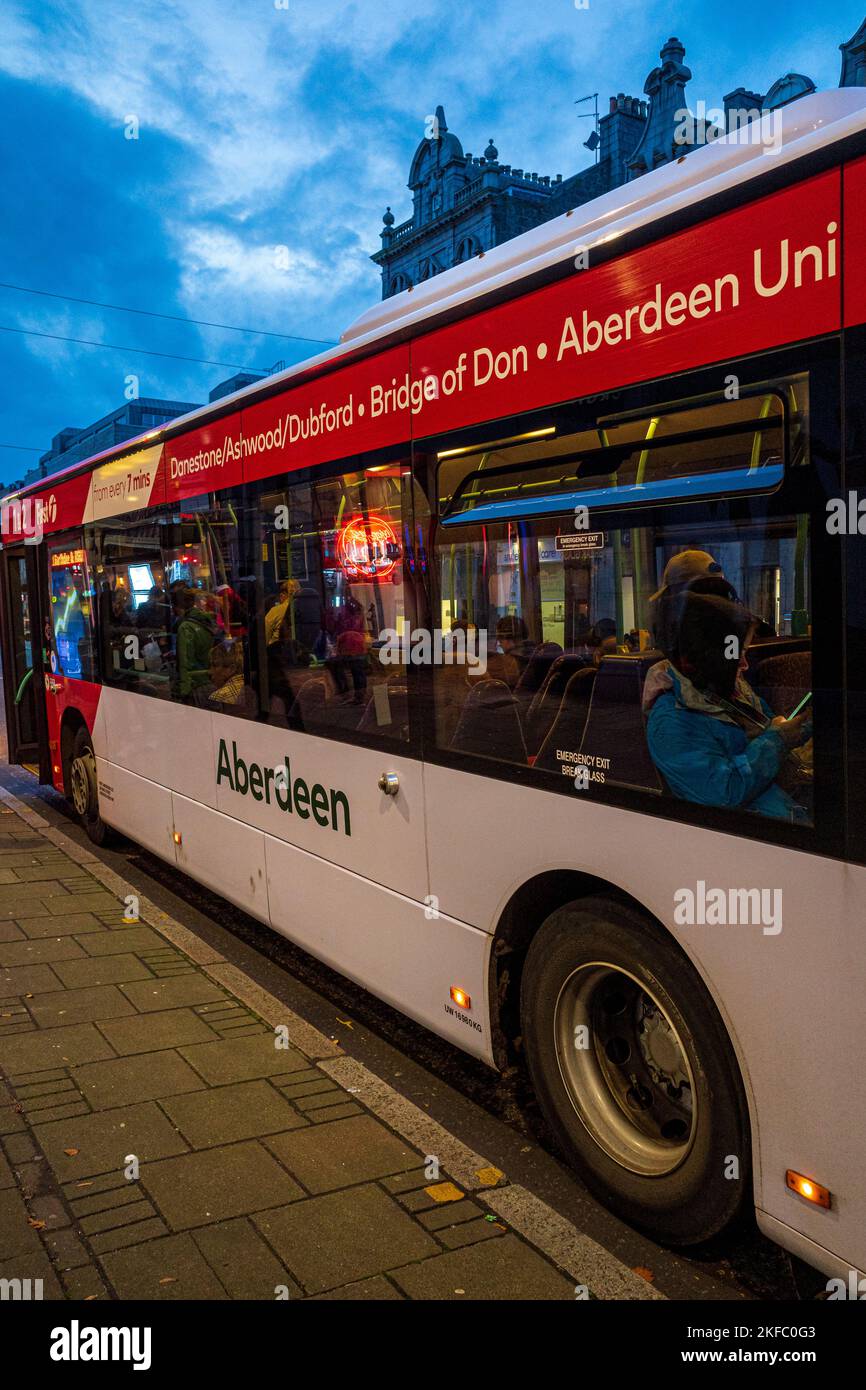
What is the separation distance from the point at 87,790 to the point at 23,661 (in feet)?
8.58

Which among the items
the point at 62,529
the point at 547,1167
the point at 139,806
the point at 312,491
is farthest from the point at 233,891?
the point at 62,529

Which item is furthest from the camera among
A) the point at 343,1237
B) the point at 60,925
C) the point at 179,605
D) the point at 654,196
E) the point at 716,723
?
the point at 179,605

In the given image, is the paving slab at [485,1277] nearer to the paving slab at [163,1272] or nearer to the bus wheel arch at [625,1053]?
the bus wheel arch at [625,1053]

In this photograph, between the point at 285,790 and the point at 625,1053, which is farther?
the point at 285,790

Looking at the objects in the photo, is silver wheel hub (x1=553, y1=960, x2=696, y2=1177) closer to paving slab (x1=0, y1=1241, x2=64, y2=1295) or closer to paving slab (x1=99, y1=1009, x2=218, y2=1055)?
paving slab (x1=0, y1=1241, x2=64, y2=1295)

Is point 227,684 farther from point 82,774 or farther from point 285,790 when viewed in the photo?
point 82,774

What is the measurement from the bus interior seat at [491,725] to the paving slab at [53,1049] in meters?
2.14

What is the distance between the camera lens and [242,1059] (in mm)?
4512

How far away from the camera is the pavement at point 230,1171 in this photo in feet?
9.88

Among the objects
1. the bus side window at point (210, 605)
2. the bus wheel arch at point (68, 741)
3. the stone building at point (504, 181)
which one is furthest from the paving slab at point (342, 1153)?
the stone building at point (504, 181)

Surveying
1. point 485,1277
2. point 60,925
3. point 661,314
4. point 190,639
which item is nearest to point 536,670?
point 661,314

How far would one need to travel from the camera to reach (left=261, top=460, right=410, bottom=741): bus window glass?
4.29 metres

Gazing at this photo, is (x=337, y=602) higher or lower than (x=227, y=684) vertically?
higher

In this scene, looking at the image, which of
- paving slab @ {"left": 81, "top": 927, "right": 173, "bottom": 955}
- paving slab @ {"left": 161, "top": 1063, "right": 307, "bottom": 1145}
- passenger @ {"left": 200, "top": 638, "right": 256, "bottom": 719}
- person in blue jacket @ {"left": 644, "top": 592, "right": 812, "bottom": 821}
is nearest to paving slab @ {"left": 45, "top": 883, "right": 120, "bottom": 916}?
paving slab @ {"left": 81, "top": 927, "right": 173, "bottom": 955}
